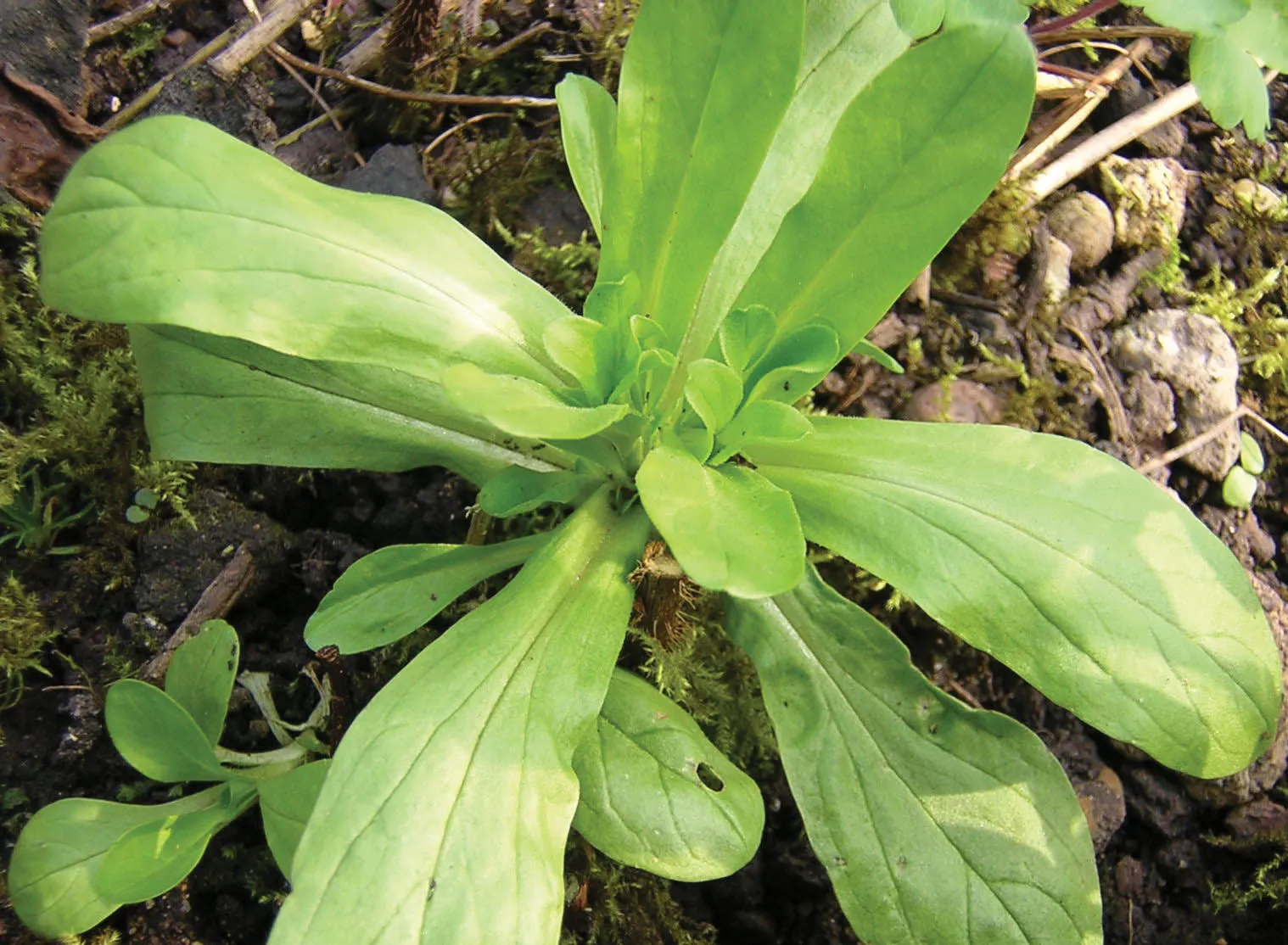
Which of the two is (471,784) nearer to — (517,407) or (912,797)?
(517,407)

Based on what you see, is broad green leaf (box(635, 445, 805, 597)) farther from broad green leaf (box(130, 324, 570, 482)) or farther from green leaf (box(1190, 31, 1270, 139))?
green leaf (box(1190, 31, 1270, 139))

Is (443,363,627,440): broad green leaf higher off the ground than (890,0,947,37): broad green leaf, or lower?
lower

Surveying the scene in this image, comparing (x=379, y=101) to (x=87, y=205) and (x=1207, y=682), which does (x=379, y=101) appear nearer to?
(x=87, y=205)

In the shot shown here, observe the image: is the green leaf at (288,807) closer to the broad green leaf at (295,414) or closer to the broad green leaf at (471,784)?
the broad green leaf at (471,784)

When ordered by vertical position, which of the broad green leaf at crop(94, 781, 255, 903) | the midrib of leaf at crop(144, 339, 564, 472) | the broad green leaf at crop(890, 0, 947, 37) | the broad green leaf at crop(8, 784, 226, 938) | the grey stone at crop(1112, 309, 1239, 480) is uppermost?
the broad green leaf at crop(890, 0, 947, 37)

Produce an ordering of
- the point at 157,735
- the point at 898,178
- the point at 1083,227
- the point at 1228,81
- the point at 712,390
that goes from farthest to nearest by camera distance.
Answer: the point at 1083,227 → the point at 1228,81 → the point at 157,735 → the point at 898,178 → the point at 712,390

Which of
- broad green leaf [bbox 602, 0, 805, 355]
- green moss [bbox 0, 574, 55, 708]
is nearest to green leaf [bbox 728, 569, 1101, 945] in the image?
broad green leaf [bbox 602, 0, 805, 355]

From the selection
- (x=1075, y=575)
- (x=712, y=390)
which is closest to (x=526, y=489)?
(x=712, y=390)
